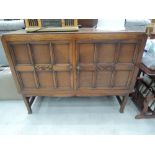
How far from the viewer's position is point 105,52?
49.7 inches

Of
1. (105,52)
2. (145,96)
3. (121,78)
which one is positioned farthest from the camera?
(145,96)

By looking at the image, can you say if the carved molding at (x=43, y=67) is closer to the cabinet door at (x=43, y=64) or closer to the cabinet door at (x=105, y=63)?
the cabinet door at (x=43, y=64)

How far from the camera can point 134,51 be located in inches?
49.6

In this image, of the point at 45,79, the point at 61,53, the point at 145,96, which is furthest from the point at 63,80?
the point at 145,96

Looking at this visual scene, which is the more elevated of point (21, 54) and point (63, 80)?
point (21, 54)

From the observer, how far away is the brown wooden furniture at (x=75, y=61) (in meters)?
1.18

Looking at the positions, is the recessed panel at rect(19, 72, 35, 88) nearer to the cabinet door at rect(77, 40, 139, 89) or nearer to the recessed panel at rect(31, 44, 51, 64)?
the recessed panel at rect(31, 44, 51, 64)

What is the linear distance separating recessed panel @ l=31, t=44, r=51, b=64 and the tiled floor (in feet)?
2.64

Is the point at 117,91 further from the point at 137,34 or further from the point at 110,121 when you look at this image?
the point at 137,34

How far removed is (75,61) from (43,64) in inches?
12.9

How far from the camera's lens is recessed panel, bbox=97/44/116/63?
1.23 meters

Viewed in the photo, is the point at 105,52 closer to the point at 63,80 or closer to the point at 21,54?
the point at 63,80

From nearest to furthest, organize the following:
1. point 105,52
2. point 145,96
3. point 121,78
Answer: point 105,52
point 121,78
point 145,96

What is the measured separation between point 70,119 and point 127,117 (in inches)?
29.3
